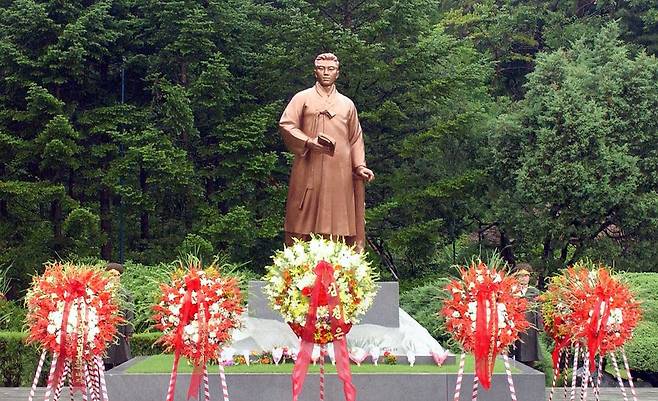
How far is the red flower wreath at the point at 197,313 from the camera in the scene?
20.0 feet

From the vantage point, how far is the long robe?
10094mm

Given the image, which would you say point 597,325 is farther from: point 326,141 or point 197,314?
point 326,141

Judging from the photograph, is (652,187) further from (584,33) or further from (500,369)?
(500,369)

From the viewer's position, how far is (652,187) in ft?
57.7

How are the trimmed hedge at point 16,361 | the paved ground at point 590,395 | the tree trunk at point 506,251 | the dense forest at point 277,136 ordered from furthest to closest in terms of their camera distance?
the tree trunk at point 506,251 < the dense forest at point 277,136 < the trimmed hedge at point 16,361 < the paved ground at point 590,395

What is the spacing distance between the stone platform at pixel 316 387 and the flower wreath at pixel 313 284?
2.02 metres

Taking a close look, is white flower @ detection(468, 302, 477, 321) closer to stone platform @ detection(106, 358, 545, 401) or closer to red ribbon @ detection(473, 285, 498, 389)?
red ribbon @ detection(473, 285, 498, 389)

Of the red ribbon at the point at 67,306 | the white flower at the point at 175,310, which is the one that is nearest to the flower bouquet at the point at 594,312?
the white flower at the point at 175,310

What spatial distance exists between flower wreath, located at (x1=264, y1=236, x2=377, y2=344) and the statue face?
14.3 feet

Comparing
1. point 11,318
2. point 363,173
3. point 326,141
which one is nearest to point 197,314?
point 326,141

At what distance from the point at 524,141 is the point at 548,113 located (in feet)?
2.41

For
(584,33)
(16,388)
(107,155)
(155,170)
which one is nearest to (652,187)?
(584,33)

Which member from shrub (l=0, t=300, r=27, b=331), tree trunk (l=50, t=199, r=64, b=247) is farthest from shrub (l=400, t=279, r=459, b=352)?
tree trunk (l=50, t=199, r=64, b=247)

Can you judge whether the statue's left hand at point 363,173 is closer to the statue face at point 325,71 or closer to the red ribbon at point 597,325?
the statue face at point 325,71
